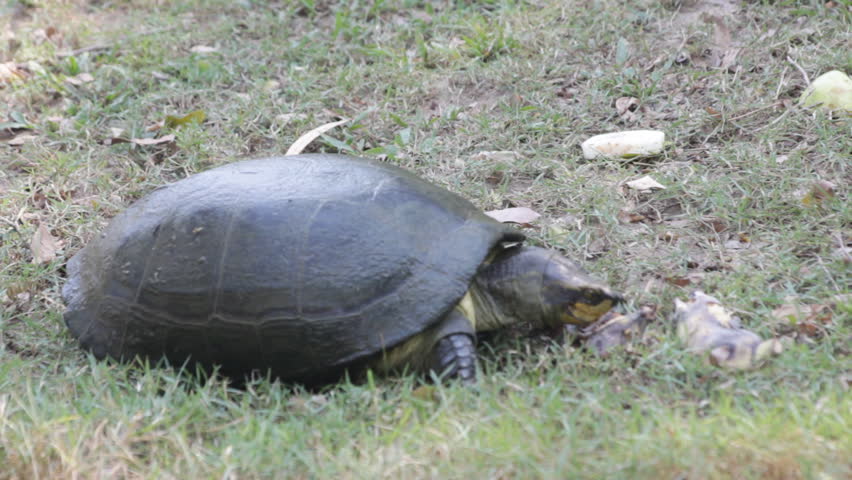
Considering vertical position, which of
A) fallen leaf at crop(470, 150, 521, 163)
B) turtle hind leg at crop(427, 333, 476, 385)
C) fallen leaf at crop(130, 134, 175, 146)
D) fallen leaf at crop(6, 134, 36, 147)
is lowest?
fallen leaf at crop(470, 150, 521, 163)

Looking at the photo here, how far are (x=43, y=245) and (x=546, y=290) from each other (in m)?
2.59

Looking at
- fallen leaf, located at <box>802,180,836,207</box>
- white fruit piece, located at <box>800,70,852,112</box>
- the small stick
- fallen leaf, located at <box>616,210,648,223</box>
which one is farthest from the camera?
the small stick

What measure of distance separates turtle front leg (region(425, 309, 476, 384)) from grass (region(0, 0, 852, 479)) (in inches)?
4.5

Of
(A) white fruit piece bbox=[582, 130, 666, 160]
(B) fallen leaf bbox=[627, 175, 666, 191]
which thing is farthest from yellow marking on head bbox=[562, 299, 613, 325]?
(A) white fruit piece bbox=[582, 130, 666, 160]

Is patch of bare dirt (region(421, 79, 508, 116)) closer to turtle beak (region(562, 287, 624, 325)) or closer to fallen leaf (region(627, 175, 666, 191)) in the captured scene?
fallen leaf (region(627, 175, 666, 191))

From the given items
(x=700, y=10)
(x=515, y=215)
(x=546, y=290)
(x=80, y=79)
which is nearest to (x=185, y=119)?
(x=80, y=79)

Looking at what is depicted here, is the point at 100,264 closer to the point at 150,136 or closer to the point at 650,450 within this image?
the point at 150,136

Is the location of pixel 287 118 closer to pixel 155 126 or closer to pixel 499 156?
pixel 155 126

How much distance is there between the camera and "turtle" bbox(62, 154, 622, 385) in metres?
2.74

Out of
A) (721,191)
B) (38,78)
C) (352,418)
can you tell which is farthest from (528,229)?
(38,78)

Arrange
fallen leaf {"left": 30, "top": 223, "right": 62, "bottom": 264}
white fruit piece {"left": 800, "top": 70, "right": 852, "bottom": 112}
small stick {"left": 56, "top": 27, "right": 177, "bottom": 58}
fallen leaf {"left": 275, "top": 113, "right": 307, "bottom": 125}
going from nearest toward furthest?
fallen leaf {"left": 30, "top": 223, "right": 62, "bottom": 264} < white fruit piece {"left": 800, "top": 70, "right": 852, "bottom": 112} < fallen leaf {"left": 275, "top": 113, "right": 307, "bottom": 125} < small stick {"left": 56, "top": 27, "right": 177, "bottom": 58}

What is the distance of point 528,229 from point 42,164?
9.42 feet

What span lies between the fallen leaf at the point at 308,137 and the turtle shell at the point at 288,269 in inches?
52.4

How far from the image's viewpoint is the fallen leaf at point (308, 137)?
14.6ft
